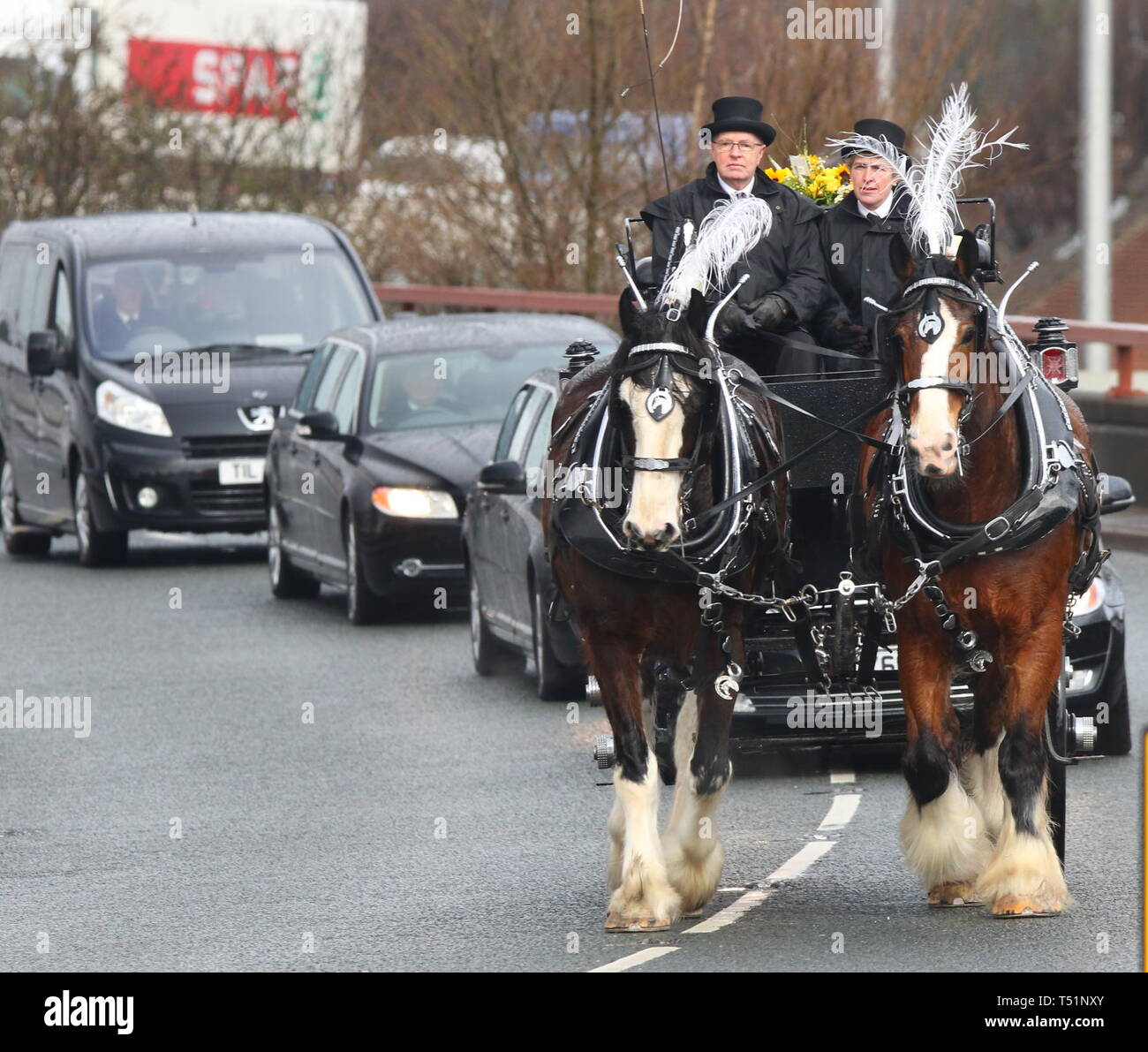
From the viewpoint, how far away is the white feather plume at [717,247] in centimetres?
848

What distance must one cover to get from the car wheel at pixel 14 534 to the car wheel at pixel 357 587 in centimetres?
559

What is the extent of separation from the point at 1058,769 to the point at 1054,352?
1449mm

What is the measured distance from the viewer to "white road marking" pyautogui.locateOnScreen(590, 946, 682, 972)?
8062 millimetres

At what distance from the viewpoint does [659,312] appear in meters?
8.34

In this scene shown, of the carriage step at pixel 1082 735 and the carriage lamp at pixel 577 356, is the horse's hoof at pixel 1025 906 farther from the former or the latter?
the carriage lamp at pixel 577 356

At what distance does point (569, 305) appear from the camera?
25453 mm

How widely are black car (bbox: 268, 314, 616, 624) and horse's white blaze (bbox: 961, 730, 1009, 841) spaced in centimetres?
747

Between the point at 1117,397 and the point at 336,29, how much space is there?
16850mm

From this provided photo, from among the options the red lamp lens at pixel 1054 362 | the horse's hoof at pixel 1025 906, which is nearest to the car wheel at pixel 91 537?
the red lamp lens at pixel 1054 362

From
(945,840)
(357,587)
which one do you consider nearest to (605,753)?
(945,840)

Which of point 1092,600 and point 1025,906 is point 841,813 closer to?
point 1092,600

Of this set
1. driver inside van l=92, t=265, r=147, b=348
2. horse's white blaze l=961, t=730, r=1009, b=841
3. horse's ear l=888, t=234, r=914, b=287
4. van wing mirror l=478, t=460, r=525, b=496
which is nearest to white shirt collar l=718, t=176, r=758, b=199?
horse's ear l=888, t=234, r=914, b=287
